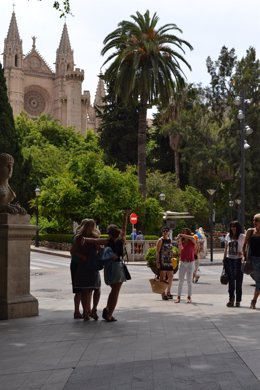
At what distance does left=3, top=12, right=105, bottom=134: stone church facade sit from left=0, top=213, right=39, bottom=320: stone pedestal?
109 m

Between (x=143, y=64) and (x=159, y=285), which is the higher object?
(x=143, y=64)

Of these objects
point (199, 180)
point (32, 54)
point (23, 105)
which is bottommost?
point (199, 180)

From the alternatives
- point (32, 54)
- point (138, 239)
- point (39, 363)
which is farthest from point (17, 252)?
point (32, 54)

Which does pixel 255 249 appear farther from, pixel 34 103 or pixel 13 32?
pixel 13 32

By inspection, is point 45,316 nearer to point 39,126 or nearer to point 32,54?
point 39,126

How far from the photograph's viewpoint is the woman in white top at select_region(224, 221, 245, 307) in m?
11.2

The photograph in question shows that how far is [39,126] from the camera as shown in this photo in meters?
72.6

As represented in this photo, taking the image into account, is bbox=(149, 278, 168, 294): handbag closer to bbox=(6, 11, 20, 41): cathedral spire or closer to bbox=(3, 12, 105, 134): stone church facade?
bbox=(3, 12, 105, 134): stone church facade

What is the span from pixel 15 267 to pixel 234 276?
4.07 meters

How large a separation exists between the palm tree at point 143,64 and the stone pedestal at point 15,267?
25.7 meters

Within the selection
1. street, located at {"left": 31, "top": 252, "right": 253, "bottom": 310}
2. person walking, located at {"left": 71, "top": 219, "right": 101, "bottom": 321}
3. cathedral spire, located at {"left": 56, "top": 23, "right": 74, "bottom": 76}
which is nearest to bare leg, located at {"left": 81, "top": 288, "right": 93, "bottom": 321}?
person walking, located at {"left": 71, "top": 219, "right": 101, "bottom": 321}

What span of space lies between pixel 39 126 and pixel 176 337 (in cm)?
6668

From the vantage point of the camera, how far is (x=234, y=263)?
37.2ft

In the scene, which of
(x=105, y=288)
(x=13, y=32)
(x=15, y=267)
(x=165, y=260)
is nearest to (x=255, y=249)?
(x=165, y=260)
